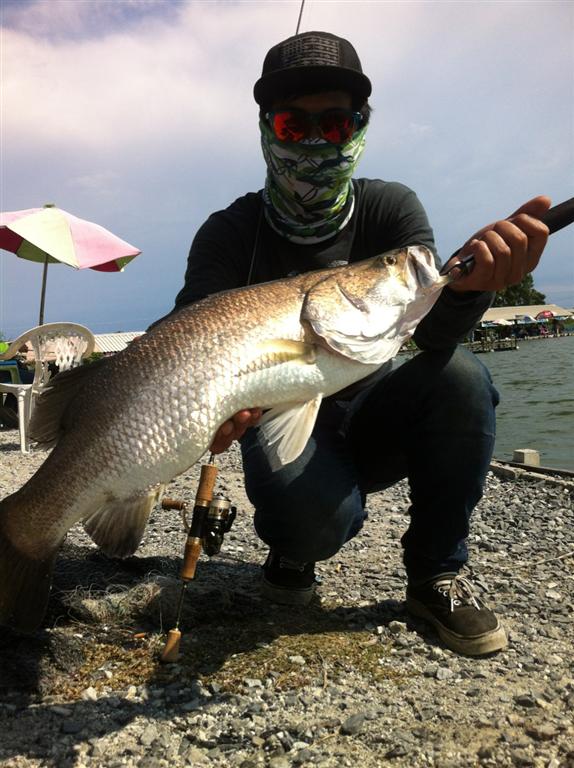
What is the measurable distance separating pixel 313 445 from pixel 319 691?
1122 millimetres

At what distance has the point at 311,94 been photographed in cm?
326

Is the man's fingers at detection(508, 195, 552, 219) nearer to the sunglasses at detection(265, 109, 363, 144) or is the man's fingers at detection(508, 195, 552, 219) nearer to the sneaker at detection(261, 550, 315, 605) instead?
the sunglasses at detection(265, 109, 363, 144)

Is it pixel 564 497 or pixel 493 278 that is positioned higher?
pixel 493 278

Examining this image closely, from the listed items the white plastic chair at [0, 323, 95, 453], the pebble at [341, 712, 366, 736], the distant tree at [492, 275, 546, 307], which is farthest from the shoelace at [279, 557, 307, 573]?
the distant tree at [492, 275, 546, 307]

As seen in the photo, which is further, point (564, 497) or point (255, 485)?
point (564, 497)

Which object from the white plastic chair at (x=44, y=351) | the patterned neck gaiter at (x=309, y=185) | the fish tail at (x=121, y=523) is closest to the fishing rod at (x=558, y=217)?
the patterned neck gaiter at (x=309, y=185)

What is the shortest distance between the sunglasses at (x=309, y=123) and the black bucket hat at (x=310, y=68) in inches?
4.2

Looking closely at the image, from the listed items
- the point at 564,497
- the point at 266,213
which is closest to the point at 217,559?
the point at 266,213

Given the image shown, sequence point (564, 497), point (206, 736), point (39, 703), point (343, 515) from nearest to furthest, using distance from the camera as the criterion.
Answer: point (206, 736) < point (39, 703) < point (343, 515) < point (564, 497)

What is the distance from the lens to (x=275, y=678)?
2.62m

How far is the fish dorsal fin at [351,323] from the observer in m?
2.42

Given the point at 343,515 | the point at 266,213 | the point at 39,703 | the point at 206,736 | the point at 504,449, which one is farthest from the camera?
the point at 504,449

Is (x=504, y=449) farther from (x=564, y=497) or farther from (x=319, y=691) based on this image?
(x=319, y=691)

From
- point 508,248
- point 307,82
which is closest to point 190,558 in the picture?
point 508,248
